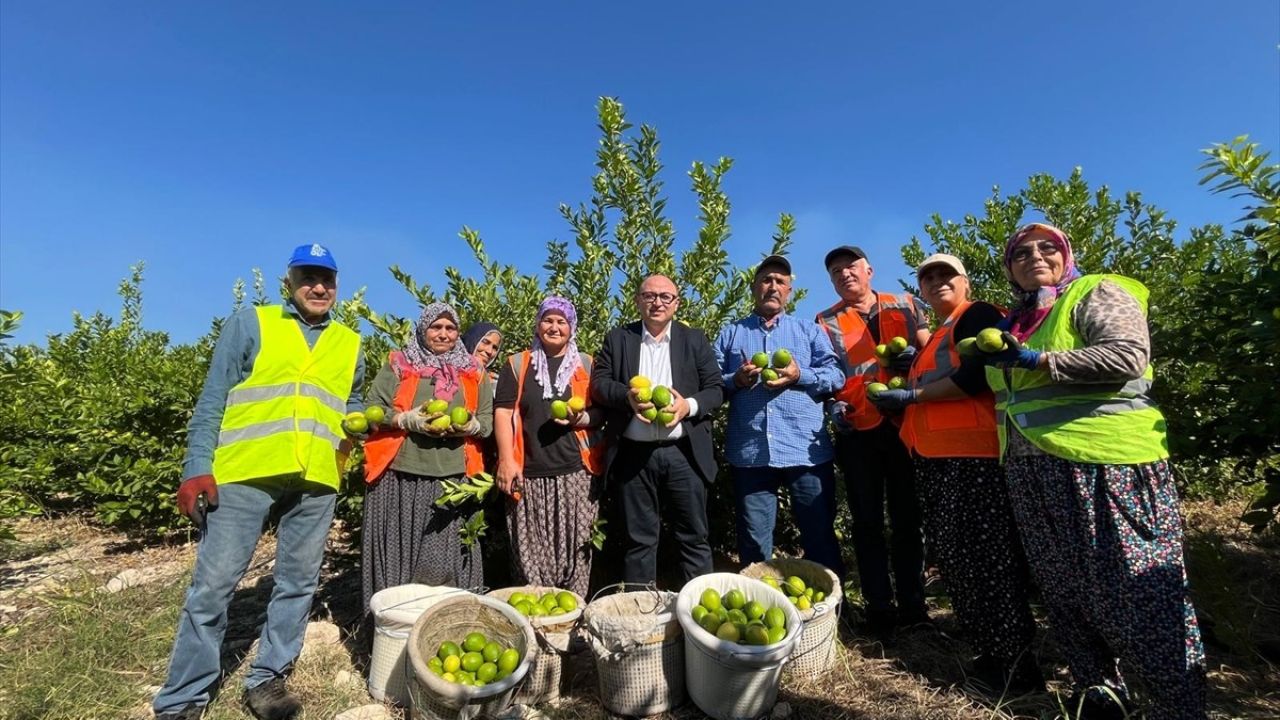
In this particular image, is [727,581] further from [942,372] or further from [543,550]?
[942,372]

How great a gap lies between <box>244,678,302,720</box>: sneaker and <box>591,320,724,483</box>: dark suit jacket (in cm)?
207

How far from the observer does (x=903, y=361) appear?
12.4 feet

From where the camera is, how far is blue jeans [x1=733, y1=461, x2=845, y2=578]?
385cm

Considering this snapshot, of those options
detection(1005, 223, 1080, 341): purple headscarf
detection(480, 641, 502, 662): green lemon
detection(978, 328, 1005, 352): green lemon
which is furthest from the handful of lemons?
detection(1005, 223, 1080, 341): purple headscarf

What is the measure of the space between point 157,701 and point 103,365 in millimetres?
7445

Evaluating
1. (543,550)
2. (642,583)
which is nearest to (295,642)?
(543,550)

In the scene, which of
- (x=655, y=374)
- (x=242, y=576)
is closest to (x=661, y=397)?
(x=655, y=374)

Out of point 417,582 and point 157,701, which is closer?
point 157,701

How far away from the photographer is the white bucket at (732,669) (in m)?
2.85

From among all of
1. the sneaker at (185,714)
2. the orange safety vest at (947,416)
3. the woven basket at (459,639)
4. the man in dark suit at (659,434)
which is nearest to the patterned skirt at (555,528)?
the man in dark suit at (659,434)

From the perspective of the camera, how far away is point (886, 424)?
12.7ft

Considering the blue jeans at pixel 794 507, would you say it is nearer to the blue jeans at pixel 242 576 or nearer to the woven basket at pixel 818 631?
the woven basket at pixel 818 631

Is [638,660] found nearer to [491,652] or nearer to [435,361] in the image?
[491,652]

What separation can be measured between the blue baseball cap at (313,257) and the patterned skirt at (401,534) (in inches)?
52.4
